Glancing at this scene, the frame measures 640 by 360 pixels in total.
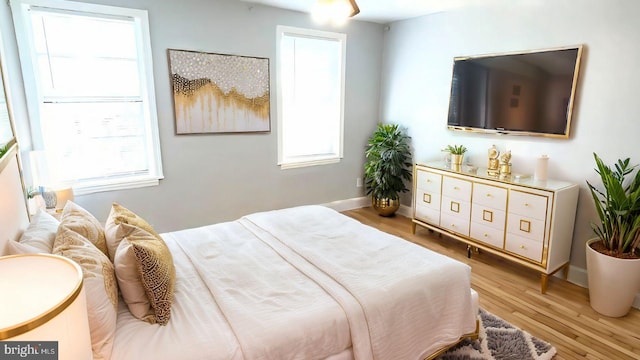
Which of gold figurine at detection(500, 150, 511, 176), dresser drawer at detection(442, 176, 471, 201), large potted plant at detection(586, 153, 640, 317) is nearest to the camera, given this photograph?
large potted plant at detection(586, 153, 640, 317)

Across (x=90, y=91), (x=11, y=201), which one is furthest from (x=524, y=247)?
(x=90, y=91)

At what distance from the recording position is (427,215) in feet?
12.9

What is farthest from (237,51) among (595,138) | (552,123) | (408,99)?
(595,138)

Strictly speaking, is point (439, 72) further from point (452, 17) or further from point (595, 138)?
point (595, 138)

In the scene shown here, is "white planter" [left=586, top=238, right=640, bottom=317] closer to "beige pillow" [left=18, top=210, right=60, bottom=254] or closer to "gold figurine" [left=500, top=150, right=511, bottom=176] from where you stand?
"gold figurine" [left=500, top=150, right=511, bottom=176]

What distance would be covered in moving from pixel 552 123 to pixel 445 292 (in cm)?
207

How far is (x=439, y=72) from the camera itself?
13.5 ft

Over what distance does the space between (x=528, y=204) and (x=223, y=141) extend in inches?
116

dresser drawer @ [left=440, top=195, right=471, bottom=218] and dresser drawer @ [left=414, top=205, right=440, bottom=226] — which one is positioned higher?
dresser drawer @ [left=440, top=195, right=471, bottom=218]

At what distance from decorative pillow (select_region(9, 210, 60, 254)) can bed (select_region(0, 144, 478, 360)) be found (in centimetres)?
5

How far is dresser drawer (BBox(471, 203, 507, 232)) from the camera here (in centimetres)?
319

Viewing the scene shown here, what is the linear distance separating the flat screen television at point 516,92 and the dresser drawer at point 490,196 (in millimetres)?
627

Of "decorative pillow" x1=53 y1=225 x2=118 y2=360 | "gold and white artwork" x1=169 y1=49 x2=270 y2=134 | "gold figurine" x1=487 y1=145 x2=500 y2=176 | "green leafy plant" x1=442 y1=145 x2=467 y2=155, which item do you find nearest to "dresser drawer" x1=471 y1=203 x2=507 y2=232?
"gold figurine" x1=487 y1=145 x2=500 y2=176

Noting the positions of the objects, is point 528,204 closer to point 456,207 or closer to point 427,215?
point 456,207
